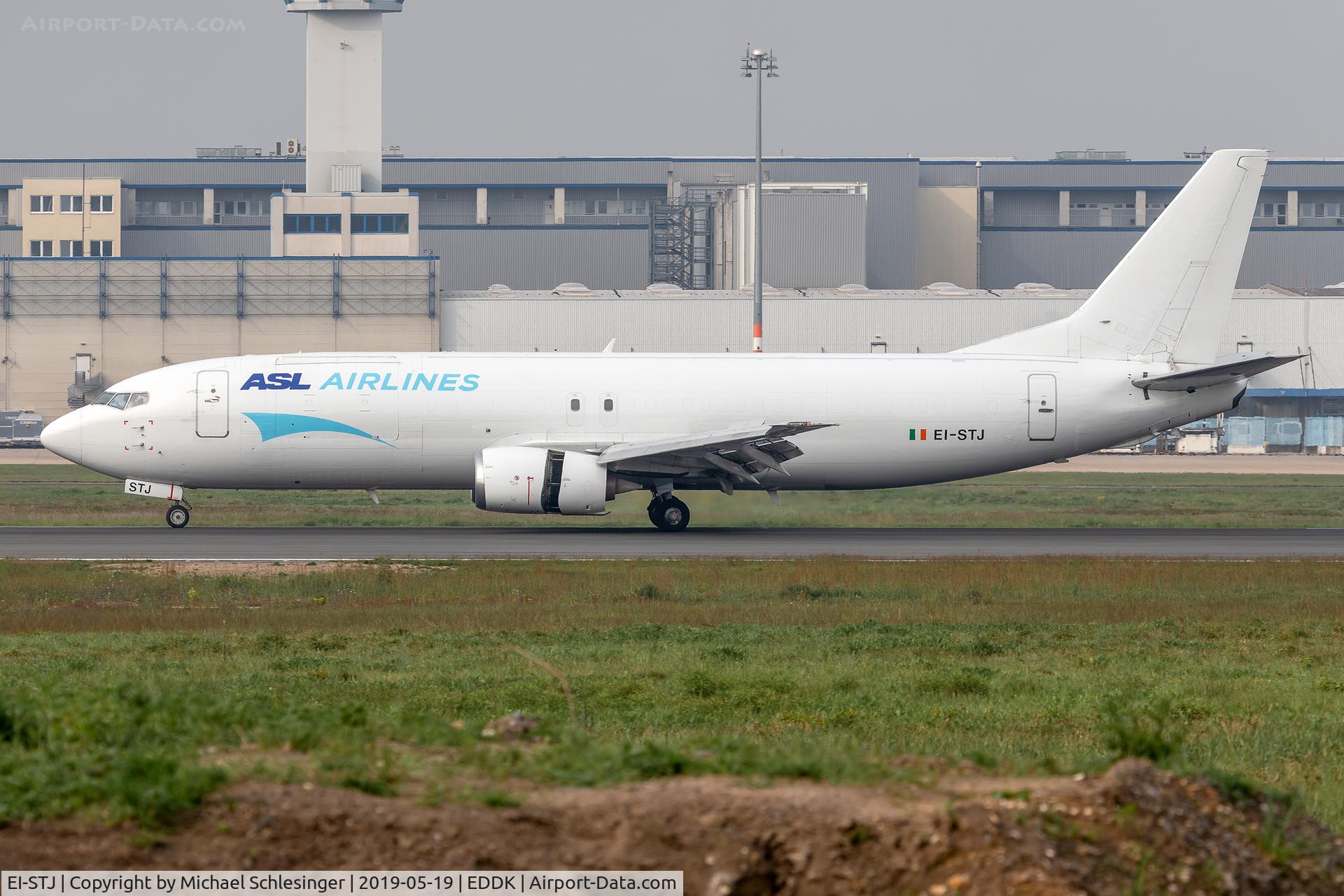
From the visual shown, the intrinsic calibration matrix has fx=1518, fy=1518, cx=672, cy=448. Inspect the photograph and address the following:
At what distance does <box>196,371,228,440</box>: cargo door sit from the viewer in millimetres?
34812

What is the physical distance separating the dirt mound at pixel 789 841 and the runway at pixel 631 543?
2190 centimetres

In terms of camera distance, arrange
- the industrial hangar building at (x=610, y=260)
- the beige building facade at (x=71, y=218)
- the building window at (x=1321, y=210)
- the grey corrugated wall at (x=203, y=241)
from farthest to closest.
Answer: the building window at (x=1321, y=210), the grey corrugated wall at (x=203, y=241), the beige building facade at (x=71, y=218), the industrial hangar building at (x=610, y=260)

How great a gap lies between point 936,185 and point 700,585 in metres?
96.3

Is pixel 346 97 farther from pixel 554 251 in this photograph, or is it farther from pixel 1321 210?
pixel 1321 210

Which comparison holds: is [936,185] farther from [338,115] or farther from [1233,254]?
[1233,254]

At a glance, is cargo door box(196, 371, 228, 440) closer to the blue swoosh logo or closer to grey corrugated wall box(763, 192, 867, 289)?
the blue swoosh logo

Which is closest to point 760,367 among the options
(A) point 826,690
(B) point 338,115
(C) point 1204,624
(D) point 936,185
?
(C) point 1204,624

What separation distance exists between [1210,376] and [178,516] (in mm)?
24701

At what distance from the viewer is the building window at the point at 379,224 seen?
9025 cm

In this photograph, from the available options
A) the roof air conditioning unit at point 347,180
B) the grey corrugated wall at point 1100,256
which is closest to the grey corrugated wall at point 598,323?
the roof air conditioning unit at point 347,180

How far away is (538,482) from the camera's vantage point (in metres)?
33.7

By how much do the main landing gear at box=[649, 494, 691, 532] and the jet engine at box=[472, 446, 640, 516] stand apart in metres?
2.37

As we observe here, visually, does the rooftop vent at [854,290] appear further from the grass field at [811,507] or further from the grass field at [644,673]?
the grass field at [644,673]

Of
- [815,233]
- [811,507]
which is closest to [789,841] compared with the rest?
[811,507]
